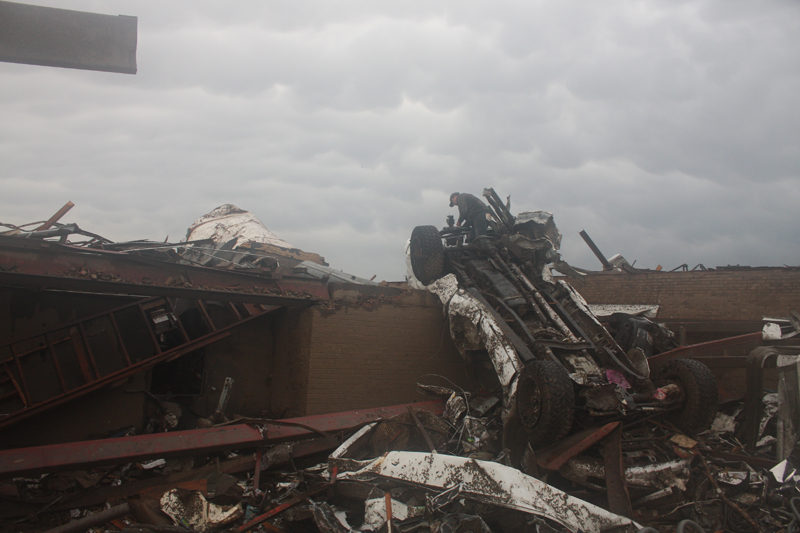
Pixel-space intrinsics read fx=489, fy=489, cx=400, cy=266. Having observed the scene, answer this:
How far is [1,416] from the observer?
596 centimetres

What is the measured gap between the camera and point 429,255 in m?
7.80

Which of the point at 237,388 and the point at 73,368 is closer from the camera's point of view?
the point at 73,368

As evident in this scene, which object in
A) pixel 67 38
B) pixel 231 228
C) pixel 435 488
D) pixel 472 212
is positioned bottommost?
pixel 435 488

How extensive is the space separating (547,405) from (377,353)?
3343mm

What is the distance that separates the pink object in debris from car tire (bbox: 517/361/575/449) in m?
1.07

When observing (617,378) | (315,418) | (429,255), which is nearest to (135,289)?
(315,418)

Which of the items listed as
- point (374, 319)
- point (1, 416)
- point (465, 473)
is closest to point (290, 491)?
point (465, 473)

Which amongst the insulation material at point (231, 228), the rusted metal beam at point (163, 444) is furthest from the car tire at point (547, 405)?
the insulation material at point (231, 228)

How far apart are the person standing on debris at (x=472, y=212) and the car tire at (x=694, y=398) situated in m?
3.68

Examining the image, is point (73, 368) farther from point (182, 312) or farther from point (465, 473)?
point (465, 473)

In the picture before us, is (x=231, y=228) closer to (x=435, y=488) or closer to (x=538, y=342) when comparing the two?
(x=538, y=342)

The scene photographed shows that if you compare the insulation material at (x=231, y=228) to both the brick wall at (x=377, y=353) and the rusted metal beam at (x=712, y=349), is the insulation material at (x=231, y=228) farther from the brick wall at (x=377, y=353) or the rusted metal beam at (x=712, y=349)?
the rusted metal beam at (x=712, y=349)

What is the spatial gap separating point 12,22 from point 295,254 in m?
9.73

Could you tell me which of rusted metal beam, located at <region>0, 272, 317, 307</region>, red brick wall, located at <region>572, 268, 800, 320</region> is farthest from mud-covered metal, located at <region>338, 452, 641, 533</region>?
red brick wall, located at <region>572, 268, 800, 320</region>
